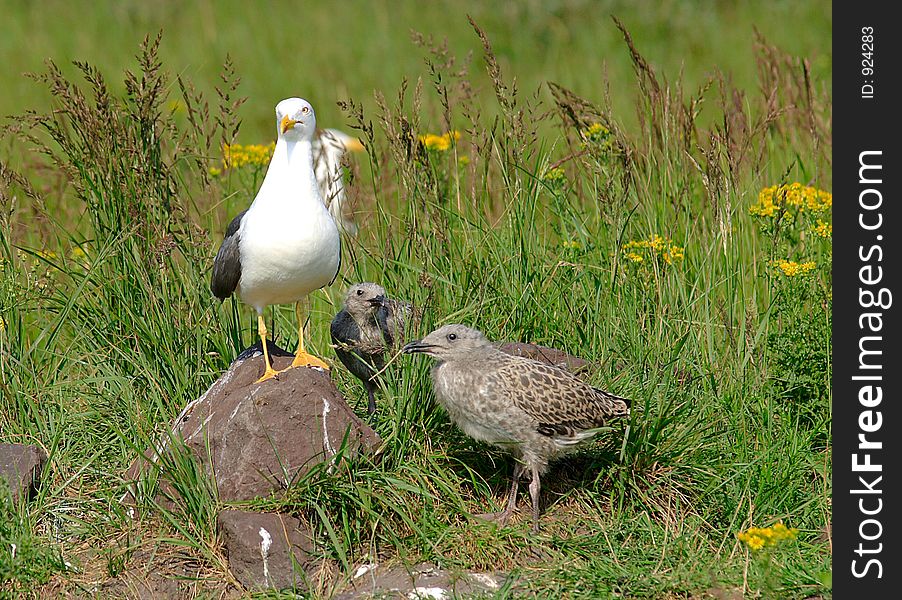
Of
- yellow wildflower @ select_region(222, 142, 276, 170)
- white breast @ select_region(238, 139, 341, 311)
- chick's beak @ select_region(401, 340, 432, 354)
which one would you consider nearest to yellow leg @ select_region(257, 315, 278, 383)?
white breast @ select_region(238, 139, 341, 311)

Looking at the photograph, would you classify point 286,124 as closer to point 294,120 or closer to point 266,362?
point 294,120

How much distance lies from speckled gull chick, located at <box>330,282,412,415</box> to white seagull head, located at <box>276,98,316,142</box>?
33.6 inches

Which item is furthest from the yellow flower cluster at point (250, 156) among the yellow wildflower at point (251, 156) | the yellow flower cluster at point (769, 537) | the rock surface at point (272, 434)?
the yellow flower cluster at point (769, 537)

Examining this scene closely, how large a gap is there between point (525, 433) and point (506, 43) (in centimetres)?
937

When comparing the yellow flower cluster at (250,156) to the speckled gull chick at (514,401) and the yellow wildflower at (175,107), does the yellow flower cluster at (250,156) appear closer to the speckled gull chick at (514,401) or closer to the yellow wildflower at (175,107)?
the yellow wildflower at (175,107)

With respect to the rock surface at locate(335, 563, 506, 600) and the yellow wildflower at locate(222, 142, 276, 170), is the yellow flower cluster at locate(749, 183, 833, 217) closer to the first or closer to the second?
the rock surface at locate(335, 563, 506, 600)

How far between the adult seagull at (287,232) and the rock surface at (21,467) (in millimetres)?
1092

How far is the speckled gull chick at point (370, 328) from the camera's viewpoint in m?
5.75

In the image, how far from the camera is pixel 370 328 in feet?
19.2

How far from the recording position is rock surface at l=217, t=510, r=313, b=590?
4.85 m

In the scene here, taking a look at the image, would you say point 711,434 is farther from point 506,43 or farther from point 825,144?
point 506,43

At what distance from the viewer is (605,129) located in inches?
252

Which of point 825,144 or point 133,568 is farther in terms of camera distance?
point 825,144
